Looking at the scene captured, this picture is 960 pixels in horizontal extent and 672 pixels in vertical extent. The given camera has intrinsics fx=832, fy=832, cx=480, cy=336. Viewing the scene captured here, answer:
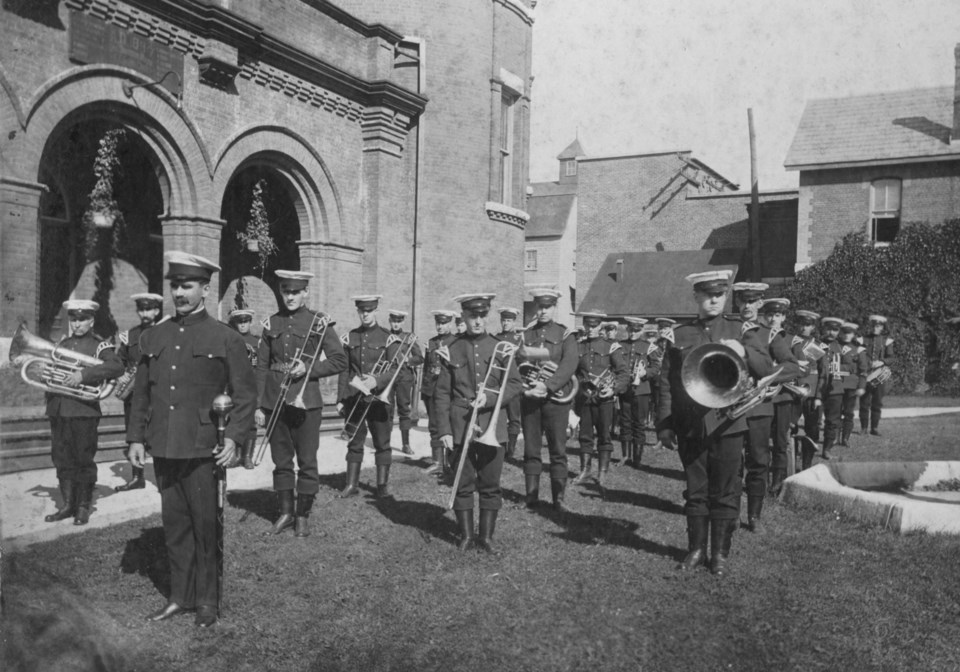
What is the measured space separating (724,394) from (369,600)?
9.60 feet

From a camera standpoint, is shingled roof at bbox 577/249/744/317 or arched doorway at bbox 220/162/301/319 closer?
arched doorway at bbox 220/162/301/319

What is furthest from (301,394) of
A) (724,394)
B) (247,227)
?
(247,227)

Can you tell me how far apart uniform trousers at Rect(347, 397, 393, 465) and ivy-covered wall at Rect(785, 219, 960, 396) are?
12.9 metres

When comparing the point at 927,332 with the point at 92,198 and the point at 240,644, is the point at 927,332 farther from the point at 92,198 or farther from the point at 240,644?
the point at 240,644

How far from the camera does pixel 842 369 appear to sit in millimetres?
14398

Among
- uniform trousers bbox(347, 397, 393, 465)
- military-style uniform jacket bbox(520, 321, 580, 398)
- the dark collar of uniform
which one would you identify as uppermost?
the dark collar of uniform

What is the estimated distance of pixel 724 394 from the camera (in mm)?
6102

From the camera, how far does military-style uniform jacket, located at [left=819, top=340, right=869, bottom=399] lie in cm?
1349

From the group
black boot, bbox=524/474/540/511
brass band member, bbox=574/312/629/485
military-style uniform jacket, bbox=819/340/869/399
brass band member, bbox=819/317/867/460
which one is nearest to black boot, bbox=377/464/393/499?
black boot, bbox=524/474/540/511

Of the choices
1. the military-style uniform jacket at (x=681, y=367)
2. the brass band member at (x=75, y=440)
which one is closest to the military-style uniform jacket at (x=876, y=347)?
the military-style uniform jacket at (x=681, y=367)

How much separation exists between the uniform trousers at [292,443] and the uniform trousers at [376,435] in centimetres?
155

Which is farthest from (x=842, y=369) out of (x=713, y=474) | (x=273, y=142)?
(x=273, y=142)

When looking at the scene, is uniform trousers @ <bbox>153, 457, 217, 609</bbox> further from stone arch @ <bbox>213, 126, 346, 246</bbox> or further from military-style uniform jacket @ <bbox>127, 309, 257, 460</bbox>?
stone arch @ <bbox>213, 126, 346, 246</bbox>

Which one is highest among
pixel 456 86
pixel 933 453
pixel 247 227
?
pixel 456 86
